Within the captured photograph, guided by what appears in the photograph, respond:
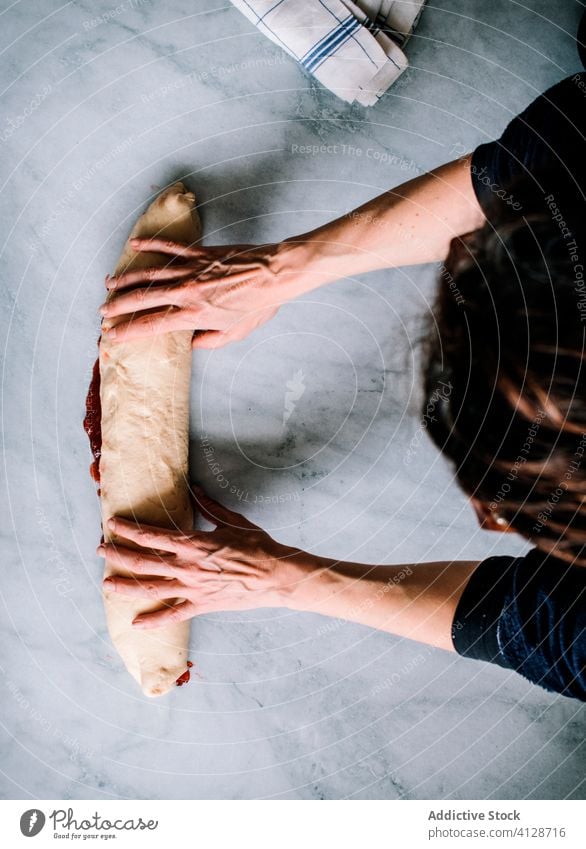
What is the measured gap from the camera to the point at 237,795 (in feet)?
2.90

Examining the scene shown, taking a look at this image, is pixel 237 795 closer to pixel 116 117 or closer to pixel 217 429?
pixel 217 429

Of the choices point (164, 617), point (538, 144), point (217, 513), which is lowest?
point (164, 617)

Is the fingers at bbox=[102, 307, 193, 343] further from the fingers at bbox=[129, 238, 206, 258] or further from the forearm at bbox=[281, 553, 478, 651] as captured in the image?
the forearm at bbox=[281, 553, 478, 651]

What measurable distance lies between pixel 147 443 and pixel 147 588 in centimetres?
18

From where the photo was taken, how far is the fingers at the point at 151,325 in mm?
701

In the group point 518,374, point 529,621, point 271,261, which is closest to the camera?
point 529,621

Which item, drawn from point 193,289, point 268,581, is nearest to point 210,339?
point 193,289

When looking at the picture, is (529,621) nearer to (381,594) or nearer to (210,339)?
(381,594)

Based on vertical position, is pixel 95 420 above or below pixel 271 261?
below

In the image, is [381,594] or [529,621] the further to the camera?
[381,594]

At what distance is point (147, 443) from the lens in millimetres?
743

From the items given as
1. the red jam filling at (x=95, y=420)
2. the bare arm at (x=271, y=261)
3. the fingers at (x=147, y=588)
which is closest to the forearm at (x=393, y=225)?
the bare arm at (x=271, y=261)

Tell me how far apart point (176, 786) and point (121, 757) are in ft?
0.30
